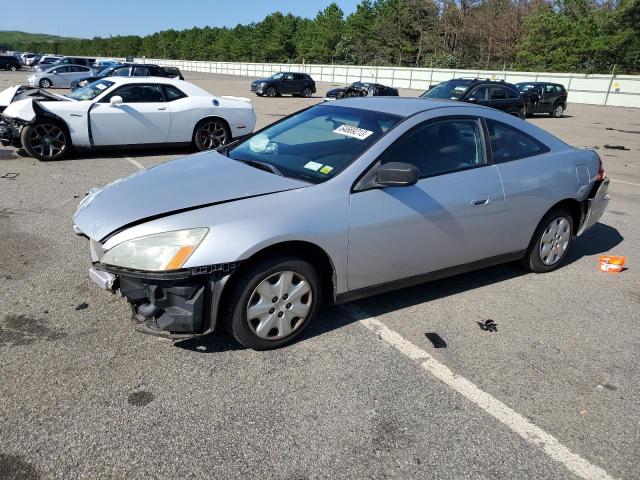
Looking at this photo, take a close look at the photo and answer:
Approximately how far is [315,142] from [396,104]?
74 cm

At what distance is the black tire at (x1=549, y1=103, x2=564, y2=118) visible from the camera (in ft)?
83.1

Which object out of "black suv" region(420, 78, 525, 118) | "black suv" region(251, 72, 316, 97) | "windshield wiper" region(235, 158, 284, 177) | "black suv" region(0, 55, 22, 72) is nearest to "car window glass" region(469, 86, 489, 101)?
"black suv" region(420, 78, 525, 118)

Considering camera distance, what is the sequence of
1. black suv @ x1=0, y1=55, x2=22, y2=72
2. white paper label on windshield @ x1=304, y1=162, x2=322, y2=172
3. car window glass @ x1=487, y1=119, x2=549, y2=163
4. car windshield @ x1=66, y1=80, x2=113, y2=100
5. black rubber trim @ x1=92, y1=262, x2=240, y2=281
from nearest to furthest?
black rubber trim @ x1=92, y1=262, x2=240, y2=281 < white paper label on windshield @ x1=304, y1=162, x2=322, y2=172 < car window glass @ x1=487, y1=119, x2=549, y2=163 < car windshield @ x1=66, y1=80, x2=113, y2=100 < black suv @ x1=0, y1=55, x2=22, y2=72

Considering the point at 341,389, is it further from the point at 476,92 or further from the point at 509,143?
the point at 476,92

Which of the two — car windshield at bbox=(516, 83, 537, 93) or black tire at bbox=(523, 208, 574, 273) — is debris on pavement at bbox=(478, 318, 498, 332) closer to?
black tire at bbox=(523, 208, 574, 273)

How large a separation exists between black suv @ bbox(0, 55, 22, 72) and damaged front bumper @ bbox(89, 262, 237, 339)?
2201 inches

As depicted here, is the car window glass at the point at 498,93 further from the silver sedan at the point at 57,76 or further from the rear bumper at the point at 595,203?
the silver sedan at the point at 57,76

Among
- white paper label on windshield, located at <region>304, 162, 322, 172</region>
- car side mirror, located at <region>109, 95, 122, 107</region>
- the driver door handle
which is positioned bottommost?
the driver door handle

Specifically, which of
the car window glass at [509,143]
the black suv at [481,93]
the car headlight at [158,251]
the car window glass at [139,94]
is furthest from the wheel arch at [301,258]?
the black suv at [481,93]

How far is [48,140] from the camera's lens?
29.8 feet

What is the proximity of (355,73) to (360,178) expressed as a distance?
5450 centimetres

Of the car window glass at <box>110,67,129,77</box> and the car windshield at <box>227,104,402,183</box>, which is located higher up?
the car window glass at <box>110,67,129,77</box>

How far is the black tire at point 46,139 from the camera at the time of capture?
8.93 m

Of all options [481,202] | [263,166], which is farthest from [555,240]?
[263,166]
